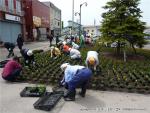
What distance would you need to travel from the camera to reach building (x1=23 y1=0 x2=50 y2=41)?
49.1 m

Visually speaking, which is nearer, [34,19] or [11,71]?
[11,71]

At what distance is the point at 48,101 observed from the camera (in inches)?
353

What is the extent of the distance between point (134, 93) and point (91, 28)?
10192cm

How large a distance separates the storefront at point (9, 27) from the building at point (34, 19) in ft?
21.5

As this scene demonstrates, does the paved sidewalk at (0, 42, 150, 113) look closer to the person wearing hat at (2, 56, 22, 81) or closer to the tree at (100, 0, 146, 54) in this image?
the person wearing hat at (2, 56, 22, 81)

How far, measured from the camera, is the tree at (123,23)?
70.8 ft

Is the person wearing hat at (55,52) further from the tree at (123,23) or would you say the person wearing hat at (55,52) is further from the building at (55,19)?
the building at (55,19)

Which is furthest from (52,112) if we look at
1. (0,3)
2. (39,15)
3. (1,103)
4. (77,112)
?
(39,15)

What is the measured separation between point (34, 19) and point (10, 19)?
13.4m

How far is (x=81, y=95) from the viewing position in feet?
32.2

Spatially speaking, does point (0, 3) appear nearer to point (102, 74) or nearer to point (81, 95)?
point (102, 74)

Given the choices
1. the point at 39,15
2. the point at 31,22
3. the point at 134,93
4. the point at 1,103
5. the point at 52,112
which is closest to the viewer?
the point at 52,112

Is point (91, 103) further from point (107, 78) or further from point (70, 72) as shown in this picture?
point (107, 78)

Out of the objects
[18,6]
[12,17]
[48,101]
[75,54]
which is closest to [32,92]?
[48,101]
